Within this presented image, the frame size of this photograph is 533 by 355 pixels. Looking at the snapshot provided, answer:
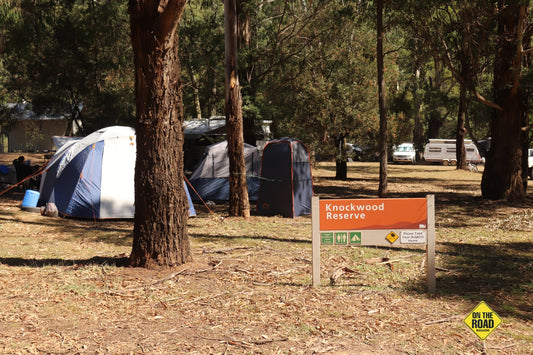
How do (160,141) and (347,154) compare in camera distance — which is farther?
(347,154)

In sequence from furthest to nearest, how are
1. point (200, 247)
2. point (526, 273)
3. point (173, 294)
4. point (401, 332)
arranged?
point (200, 247) → point (526, 273) → point (173, 294) → point (401, 332)

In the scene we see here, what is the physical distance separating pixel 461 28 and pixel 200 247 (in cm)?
1217

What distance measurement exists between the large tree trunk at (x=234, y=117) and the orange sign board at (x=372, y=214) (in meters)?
6.75

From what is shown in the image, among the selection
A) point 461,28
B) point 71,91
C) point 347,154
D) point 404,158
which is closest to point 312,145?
point 347,154

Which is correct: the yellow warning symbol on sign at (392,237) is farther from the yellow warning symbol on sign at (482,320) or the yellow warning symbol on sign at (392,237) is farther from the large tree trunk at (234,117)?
the large tree trunk at (234,117)

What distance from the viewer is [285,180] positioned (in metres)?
14.0

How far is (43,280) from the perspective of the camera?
711cm

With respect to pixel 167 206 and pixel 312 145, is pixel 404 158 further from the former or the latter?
pixel 167 206

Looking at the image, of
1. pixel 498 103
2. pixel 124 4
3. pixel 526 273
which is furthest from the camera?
pixel 124 4

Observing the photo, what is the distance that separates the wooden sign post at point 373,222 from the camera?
667 cm

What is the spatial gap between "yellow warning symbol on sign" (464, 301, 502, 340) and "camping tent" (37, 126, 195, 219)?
9.96 m

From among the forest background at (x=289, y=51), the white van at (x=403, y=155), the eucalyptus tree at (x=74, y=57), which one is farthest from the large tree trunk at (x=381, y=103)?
the white van at (x=403, y=155)

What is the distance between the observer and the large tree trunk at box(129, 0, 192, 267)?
7230 mm

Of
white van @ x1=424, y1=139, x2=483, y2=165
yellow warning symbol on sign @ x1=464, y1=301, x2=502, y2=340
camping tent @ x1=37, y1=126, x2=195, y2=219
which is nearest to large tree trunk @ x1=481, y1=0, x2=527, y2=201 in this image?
camping tent @ x1=37, y1=126, x2=195, y2=219
